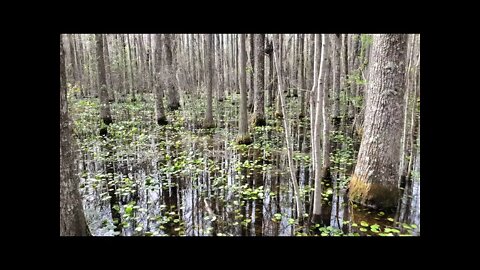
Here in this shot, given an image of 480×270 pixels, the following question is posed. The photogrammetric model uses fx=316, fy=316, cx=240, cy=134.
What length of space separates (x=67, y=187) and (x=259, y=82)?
8.77 meters

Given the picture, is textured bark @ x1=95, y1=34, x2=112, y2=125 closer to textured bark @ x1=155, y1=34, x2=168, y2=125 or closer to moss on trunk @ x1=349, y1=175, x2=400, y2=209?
textured bark @ x1=155, y1=34, x2=168, y2=125

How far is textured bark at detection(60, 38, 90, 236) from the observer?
369 cm

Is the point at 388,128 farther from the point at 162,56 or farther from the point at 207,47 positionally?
the point at 162,56

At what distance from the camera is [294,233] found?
16.4 feet

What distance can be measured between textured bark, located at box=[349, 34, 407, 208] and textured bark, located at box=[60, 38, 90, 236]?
473 centimetres

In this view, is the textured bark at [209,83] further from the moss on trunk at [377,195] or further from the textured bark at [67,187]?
the textured bark at [67,187]

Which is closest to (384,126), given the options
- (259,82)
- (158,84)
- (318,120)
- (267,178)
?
(318,120)

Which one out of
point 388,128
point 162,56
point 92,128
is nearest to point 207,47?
point 162,56

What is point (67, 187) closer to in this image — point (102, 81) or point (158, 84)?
point (158, 84)

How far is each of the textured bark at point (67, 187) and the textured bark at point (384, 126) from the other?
4.73 m

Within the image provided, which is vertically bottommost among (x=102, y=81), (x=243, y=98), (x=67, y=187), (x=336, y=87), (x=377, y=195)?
(x=377, y=195)

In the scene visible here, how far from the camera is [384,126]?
19.2 feet

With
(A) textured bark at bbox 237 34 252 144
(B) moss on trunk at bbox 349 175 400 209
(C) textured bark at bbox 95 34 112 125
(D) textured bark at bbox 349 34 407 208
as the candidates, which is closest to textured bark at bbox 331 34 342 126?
(A) textured bark at bbox 237 34 252 144

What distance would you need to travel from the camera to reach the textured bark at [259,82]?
11891mm
